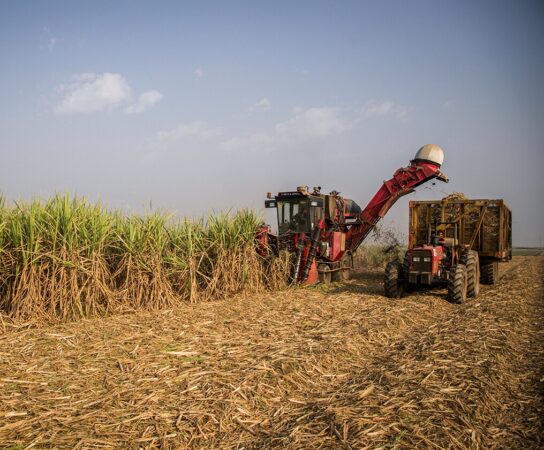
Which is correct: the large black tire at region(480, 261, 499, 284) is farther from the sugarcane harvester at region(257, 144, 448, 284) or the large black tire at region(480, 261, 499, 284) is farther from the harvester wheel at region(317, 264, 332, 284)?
the harvester wheel at region(317, 264, 332, 284)

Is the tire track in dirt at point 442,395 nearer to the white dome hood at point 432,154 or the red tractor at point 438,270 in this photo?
the red tractor at point 438,270

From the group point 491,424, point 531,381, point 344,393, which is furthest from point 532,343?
point 344,393

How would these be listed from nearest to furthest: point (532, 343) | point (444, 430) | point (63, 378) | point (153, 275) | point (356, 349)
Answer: point (444, 430) → point (63, 378) → point (356, 349) → point (532, 343) → point (153, 275)

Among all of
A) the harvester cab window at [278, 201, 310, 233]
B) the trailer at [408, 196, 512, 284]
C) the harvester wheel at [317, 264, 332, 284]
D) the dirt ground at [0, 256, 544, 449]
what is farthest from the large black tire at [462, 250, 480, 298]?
Result: the harvester cab window at [278, 201, 310, 233]

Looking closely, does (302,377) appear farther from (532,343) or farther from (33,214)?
(33,214)

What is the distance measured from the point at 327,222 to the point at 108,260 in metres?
6.67

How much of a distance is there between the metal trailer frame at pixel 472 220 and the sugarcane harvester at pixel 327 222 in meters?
1.19

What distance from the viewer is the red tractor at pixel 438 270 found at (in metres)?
9.08

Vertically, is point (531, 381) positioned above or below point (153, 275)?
below

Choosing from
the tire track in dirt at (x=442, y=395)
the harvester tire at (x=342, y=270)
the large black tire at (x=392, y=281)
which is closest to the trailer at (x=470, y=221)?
the harvester tire at (x=342, y=270)

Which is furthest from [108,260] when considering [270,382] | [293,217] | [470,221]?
[470,221]

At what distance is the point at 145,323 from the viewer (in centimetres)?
622

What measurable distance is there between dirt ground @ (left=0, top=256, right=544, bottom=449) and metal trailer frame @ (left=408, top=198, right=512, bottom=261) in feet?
16.2

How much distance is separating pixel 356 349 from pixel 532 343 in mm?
2383
